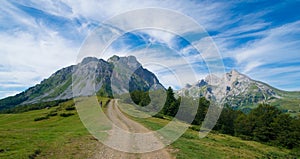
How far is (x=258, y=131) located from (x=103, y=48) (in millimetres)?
86685

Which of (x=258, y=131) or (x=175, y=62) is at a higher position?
(x=175, y=62)

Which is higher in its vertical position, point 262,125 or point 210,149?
point 262,125

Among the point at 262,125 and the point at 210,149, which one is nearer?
the point at 210,149

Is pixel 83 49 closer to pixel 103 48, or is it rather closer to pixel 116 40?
pixel 103 48

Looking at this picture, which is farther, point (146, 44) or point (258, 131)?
point (258, 131)

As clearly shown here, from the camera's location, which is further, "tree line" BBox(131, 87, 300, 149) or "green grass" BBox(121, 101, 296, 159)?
"tree line" BBox(131, 87, 300, 149)

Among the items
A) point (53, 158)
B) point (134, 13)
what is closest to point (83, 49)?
point (134, 13)

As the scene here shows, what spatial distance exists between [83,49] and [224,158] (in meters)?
19.0

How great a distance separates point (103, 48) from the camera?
54.5 ft

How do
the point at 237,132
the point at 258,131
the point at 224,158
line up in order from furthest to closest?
the point at 237,132, the point at 258,131, the point at 224,158

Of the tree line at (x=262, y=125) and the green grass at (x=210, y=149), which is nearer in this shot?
the green grass at (x=210, y=149)

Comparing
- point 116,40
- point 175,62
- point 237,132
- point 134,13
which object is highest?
point 134,13

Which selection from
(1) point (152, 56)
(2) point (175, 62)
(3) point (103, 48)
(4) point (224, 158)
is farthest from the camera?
(4) point (224, 158)

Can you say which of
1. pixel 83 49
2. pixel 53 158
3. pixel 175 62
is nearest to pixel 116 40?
pixel 83 49
